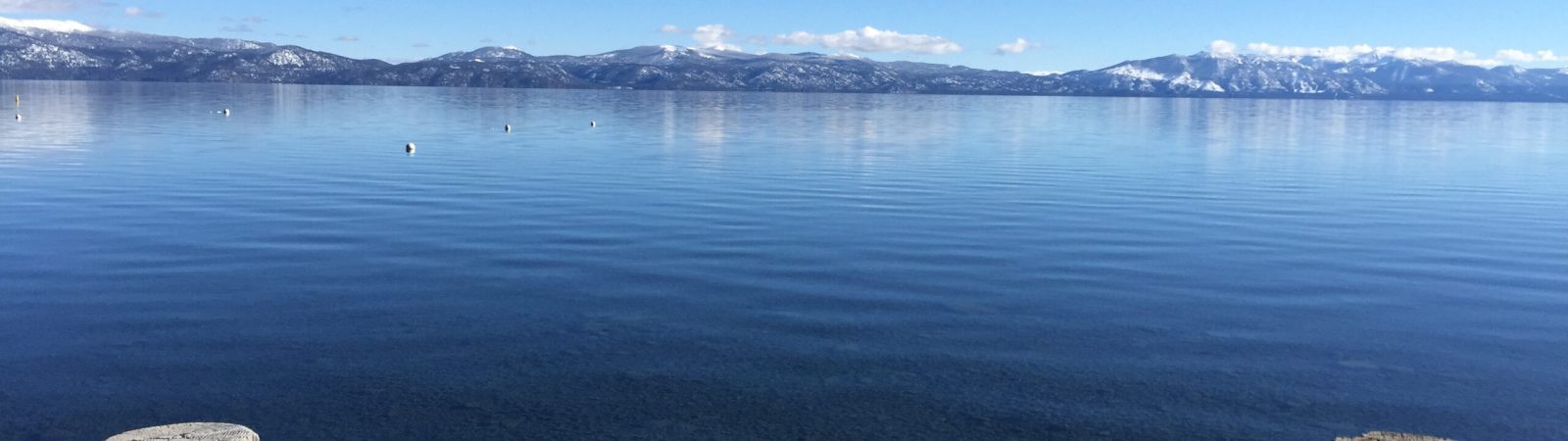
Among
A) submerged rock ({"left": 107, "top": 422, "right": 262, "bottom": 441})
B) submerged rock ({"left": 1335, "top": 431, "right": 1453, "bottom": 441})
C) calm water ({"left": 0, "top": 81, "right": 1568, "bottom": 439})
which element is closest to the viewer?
submerged rock ({"left": 107, "top": 422, "right": 262, "bottom": 441})

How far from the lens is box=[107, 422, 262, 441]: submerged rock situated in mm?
11852

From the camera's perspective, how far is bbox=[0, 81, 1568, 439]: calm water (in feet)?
46.4

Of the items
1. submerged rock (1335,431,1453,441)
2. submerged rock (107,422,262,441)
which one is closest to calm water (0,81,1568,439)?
submerged rock (1335,431,1453,441)

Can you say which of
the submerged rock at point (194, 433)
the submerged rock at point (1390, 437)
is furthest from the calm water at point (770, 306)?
the submerged rock at point (194, 433)

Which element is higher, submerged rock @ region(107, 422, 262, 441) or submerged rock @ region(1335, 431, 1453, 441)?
submerged rock @ region(107, 422, 262, 441)

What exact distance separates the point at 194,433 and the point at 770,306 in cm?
979

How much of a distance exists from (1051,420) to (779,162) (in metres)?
37.8

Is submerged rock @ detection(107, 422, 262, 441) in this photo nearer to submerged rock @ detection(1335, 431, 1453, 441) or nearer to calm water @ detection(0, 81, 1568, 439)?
calm water @ detection(0, 81, 1568, 439)

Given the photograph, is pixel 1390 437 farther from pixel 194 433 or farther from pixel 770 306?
pixel 194 433

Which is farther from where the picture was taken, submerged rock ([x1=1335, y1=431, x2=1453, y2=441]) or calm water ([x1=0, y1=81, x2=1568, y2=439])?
calm water ([x1=0, y1=81, x2=1568, y2=439])

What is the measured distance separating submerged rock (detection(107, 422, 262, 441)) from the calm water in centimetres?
74

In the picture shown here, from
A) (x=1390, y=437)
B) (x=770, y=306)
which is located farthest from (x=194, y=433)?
(x=1390, y=437)

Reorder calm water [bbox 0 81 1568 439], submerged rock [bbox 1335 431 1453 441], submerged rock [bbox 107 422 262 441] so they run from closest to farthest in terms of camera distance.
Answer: submerged rock [bbox 107 422 262 441]
submerged rock [bbox 1335 431 1453 441]
calm water [bbox 0 81 1568 439]

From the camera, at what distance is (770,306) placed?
1988 centimetres
